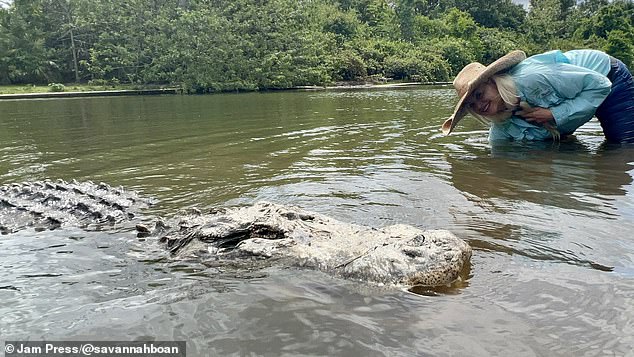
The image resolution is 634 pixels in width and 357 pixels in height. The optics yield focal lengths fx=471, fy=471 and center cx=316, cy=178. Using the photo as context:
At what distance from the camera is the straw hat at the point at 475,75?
740 cm

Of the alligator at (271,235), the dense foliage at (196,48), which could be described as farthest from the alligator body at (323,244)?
the dense foliage at (196,48)

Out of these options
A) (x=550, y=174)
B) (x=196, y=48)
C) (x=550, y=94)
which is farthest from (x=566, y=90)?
(x=196, y=48)

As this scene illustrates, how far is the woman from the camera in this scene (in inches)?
289

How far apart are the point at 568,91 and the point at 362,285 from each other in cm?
594

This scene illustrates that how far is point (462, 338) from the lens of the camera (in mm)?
2609

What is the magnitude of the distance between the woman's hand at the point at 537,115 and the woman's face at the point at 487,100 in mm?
359

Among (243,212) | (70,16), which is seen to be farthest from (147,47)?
(243,212)

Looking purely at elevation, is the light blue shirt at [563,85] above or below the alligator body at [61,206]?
above

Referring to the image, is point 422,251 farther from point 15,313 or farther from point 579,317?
point 15,313

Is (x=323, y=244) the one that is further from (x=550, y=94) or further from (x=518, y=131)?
(x=518, y=131)

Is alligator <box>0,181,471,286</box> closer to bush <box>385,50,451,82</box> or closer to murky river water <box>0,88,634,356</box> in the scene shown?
murky river water <box>0,88,634,356</box>

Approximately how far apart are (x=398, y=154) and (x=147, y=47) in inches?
1379

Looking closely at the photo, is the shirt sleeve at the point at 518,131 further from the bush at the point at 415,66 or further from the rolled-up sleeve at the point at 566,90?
the bush at the point at 415,66

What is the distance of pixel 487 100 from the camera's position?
7.77m
